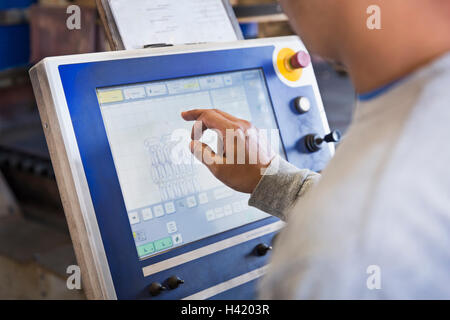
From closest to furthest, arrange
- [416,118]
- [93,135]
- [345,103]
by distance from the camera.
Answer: [416,118] → [93,135] → [345,103]

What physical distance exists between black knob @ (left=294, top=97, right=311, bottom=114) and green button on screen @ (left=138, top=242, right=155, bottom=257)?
0.44m

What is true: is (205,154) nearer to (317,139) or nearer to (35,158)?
(317,139)

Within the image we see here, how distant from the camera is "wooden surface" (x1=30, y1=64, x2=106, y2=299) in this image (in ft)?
2.44

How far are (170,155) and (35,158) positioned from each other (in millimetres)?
1753

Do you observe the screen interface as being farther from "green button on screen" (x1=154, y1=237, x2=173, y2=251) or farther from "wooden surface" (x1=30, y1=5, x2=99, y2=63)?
"wooden surface" (x1=30, y1=5, x2=99, y2=63)

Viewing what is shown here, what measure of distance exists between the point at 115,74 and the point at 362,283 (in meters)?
0.58

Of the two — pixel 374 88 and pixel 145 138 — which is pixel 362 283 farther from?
pixel 145 138

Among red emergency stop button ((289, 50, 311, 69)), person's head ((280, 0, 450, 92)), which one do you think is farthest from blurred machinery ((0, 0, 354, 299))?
person's head ((280, 0, 450, 92))

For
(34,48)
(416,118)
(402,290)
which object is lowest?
(402,290)

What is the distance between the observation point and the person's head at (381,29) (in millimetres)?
463

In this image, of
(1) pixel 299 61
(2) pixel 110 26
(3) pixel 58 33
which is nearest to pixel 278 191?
(1) pixel 299 61

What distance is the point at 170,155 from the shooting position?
0.85m

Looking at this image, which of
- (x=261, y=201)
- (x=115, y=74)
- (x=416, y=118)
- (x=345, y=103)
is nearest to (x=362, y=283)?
(x=416, y=118)

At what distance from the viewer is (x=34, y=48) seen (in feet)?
7.54
